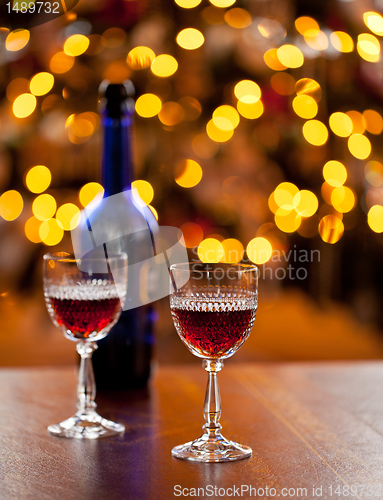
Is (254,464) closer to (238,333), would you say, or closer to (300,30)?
(238,333)

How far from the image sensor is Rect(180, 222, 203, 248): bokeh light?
→ 2.22m

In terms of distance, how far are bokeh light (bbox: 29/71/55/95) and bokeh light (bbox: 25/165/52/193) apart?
0.27m

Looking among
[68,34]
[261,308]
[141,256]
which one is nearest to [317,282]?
[261,308]

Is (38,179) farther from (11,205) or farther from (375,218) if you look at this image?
(375,218)

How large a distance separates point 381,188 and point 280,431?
1998mm

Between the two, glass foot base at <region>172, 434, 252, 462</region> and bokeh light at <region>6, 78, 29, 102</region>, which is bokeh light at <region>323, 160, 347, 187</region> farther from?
glass foot base at <region>172, 434, 252, 462</region>

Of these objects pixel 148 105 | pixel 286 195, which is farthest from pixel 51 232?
pixel 286 195

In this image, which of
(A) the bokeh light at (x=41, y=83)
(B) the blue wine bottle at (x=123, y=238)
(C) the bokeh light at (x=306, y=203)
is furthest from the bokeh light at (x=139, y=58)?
(B) the blue wine bottle at (x=123, y=238)

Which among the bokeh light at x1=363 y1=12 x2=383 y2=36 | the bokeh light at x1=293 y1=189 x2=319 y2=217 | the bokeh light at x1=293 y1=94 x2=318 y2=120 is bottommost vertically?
the bokeh light at x1=293 y1=189 x2=319 y2=217

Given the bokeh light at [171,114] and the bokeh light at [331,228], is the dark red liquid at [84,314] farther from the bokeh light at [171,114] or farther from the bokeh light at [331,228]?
the bokeh light at [331,228]

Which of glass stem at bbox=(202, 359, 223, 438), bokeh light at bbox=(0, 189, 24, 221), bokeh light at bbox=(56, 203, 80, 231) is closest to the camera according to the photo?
glass stem at bbox=(202, 359, 223, 438)

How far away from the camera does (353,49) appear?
2.34m

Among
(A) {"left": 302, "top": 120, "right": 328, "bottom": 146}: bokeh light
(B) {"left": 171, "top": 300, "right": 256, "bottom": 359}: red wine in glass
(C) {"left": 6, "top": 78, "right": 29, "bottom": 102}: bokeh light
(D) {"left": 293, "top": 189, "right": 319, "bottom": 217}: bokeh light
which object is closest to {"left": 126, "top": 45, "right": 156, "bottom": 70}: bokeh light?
(C) {"left": 6, "top": 78, "right": 29, "bottom": 102}: bokeh light

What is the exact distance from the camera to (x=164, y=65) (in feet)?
7.35
